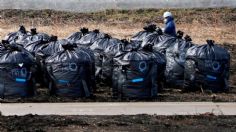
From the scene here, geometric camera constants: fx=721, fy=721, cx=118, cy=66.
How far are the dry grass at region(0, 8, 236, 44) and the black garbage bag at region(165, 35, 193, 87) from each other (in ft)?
33.9

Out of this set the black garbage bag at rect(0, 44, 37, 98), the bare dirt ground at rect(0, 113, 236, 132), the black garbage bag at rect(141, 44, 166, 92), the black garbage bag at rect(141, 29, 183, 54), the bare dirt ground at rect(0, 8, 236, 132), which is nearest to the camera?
the bare dirt ground at rect(0, 113, 236, 132)

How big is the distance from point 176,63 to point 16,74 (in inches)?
133

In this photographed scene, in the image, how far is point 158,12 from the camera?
98.7 feet

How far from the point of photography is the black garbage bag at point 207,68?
13398 millimetres

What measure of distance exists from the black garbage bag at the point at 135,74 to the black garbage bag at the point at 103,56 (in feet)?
4.26

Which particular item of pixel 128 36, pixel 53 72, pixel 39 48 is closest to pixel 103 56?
pixel 39 48

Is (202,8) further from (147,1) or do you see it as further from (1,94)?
(1,94)

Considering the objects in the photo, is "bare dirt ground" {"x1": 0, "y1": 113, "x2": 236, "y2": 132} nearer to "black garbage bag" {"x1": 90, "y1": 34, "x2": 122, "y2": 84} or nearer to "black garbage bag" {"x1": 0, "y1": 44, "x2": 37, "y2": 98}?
"black garbage bag" {"x1": 0, "y1": 44, "x2": 37, "y2": 98}

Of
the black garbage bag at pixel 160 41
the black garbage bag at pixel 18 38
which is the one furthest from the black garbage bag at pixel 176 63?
the black garbage bag at pixel 18 38

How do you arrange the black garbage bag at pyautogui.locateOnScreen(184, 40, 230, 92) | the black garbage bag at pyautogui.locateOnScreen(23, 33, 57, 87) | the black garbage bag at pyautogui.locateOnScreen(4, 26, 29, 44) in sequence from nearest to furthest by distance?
1. the black garbage bag at pyautogui.locateOnScreen(184, 40, 230, 92)
2. the black garbage bag at pyautogui.locateOnScreen(23, 33, 57, 87)
3. the black garbage bag at pyautogui.locateOnScreen(4, 26, 29, 44)

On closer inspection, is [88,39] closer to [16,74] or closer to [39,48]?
[39,48]

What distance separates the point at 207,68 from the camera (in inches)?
528

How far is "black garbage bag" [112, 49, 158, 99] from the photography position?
1241 cm


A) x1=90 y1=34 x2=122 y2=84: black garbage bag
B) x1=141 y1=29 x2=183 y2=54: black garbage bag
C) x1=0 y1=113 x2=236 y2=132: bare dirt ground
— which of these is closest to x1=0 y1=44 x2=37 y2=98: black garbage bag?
x1=0 y1=113 x2=236 y2=132: bare dirt ground
